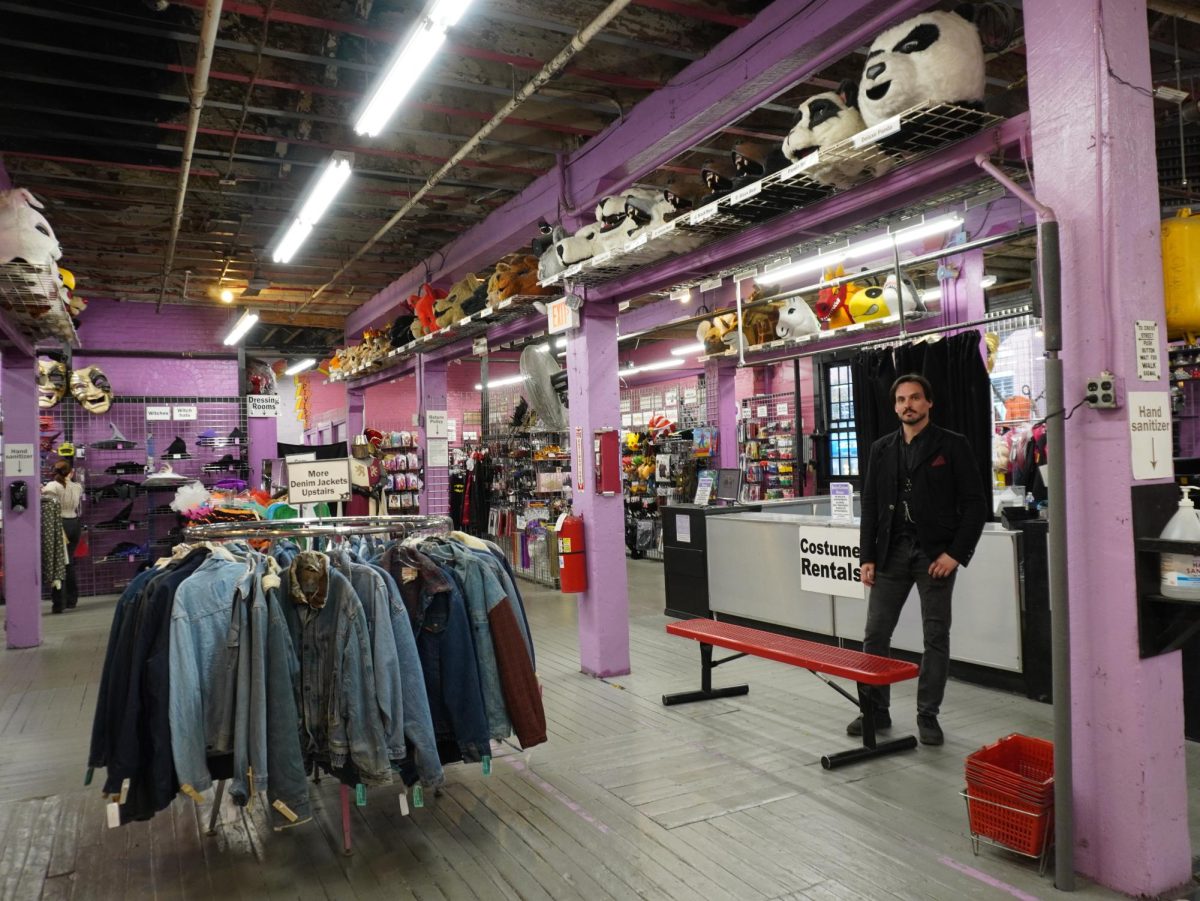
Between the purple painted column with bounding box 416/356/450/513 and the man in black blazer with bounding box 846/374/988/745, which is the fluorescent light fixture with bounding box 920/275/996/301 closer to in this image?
the man in black blazer with bounding box 846/374/988/745

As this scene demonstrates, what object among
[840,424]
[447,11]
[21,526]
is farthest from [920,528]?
[21,526]

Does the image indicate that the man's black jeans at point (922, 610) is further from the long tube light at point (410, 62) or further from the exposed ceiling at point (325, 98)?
the long tube light at point (410, 62)

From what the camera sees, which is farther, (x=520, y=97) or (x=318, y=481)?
(x=318, y=481)

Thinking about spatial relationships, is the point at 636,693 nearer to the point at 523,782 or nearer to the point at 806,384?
the point at 523,782

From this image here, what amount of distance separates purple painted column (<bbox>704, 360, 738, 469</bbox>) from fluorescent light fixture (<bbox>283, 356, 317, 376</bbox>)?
9.05 m

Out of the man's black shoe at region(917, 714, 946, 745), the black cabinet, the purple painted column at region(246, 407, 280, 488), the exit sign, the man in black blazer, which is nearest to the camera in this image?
Answer: the man in black blazer

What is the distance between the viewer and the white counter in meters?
5.34

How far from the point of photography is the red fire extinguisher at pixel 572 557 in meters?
6.16

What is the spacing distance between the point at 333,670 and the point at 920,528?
9.67 ft

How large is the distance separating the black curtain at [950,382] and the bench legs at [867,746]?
4.86ft

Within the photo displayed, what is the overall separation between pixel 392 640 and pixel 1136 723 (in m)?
2.65

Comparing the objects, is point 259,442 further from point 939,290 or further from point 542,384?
point 939,290

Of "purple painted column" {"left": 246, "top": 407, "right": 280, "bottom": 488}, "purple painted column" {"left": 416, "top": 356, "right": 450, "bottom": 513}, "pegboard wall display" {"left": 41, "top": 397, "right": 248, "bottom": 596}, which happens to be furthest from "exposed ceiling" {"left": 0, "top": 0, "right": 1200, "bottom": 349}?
"purple painted column" {"left": 246, "top": 407, "right": 280, "bottom": 488}

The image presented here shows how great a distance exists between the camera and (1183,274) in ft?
10.6
